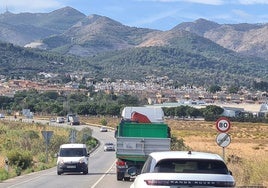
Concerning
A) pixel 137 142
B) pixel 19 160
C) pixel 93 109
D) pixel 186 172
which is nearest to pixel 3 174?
pixel 19 160

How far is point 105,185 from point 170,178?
1537 cm

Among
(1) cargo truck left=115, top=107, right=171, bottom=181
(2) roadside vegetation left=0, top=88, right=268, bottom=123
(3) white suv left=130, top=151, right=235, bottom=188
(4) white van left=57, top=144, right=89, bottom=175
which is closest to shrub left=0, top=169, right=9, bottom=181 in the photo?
(4) white van left=57, top=144, right=89, bottom=175

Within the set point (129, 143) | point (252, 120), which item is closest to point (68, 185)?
point (129, 143)

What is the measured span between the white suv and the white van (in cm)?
2276

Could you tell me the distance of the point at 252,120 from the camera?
128000 mm

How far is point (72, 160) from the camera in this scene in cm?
3488

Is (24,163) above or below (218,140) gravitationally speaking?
below

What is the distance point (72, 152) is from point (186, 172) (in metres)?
24.1

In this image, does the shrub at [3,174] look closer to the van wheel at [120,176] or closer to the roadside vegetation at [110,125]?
the roadside vegetation at [110,125]

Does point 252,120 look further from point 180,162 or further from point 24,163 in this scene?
point 180,162

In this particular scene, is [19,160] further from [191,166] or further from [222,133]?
[191,166]

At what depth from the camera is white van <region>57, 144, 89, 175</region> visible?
3484cm

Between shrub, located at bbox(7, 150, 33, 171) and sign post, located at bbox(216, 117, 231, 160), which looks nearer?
sign post, located at bbox(216, 117, 231, 160)

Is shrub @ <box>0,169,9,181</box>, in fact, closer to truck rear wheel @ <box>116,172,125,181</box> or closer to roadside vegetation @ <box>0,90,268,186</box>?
roadside vegetation @ <box>0,90,268,186</box>
